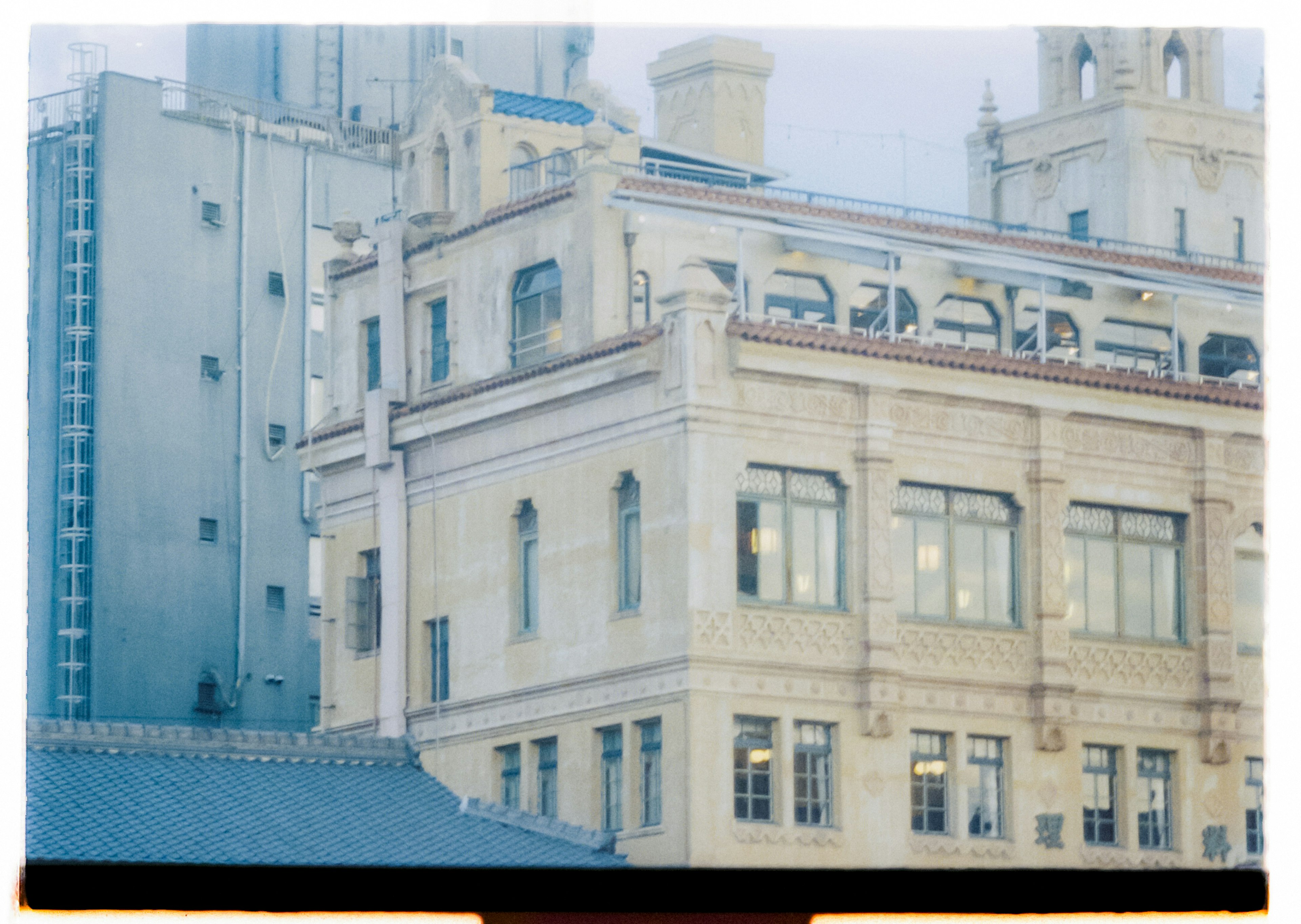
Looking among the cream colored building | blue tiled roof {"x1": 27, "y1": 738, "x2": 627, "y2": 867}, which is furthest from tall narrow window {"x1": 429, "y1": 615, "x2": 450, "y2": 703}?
blue tiled roof {"x1": 27, "y1": 738, "x2": 627, "y2": 867}

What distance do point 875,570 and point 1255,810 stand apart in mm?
1630

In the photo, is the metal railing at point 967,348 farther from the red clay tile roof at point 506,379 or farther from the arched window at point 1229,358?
the red clay tile roof at point 506,379

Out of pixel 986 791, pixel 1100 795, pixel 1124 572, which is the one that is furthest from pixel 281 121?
pixel 1100 795

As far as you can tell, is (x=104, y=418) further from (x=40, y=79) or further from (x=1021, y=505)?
(x=1021, y=505)

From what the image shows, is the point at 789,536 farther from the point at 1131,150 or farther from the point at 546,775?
the point at 1131,150

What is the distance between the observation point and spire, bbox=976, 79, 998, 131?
934 centimetres

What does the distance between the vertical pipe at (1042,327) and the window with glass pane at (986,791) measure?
1554 millimetres

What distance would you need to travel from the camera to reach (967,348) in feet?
32.5

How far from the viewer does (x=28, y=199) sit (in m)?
8.64

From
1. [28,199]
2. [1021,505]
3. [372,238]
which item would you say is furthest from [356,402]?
[1021,505]

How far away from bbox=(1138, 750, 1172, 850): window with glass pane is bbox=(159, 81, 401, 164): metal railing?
3640 mm

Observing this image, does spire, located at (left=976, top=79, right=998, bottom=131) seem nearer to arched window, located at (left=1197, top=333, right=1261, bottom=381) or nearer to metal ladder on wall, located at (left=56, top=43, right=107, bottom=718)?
arched window, located at (left=1197, top=333, right=1261, bottom=381)

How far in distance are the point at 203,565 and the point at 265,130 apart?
158cm

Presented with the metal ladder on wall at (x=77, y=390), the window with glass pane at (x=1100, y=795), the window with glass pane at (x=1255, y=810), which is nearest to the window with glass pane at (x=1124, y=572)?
the window with glass pane at (x=1100, y=795)
